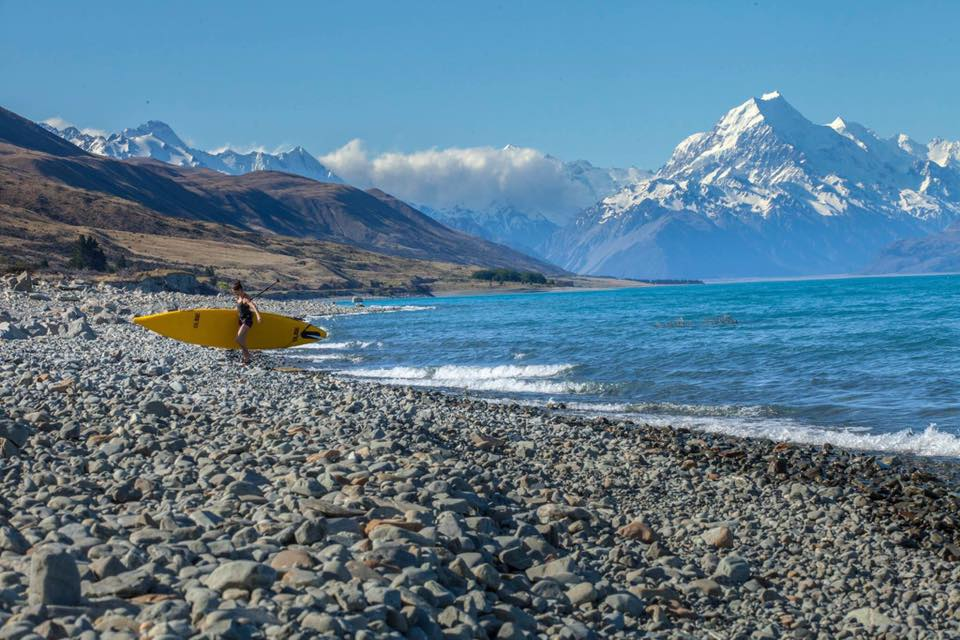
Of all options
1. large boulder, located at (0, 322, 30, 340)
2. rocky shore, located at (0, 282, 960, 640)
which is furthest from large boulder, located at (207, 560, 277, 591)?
large boulder, located at (0, 322, 30, 340)

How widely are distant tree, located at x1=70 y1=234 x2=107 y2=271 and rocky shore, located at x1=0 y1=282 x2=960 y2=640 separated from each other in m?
90.1

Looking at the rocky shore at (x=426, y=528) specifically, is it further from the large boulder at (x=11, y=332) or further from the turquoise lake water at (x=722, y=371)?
the large boulder at (x=11, y=332)

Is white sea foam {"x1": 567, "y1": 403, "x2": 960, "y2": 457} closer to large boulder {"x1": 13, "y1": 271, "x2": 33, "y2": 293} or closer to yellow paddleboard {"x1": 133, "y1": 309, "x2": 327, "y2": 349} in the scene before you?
yellow paddleboard {"x1": 133, "y1": 309, "x2": 327, "y2": 349}

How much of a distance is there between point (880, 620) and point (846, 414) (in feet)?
46.4

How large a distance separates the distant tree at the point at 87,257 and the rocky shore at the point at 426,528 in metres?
90.1

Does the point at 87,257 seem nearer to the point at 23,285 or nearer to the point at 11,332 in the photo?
→ the point at 23,285

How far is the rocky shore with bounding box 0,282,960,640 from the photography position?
6484 millimetres

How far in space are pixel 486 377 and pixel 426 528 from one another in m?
23.5

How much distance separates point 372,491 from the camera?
31.6 ft

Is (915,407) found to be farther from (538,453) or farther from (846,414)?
(538,453)

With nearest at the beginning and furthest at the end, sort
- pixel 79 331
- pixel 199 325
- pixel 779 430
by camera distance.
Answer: pixel 779 430 < pixel 199 325 < pixel 79 331

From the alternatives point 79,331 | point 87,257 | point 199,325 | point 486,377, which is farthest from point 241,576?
point 87,257

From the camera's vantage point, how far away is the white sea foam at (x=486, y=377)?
28248 mm

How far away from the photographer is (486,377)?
3184 cm
